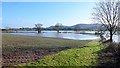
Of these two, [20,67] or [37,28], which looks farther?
[37,28]

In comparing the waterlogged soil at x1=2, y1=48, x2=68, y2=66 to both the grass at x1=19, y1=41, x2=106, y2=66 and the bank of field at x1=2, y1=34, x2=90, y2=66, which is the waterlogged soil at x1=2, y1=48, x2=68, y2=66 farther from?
the grass at x1=19, y1=41, x2=106, y2=66

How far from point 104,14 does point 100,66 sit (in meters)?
13.3

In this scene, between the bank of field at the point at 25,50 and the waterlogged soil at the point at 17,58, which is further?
the bank of field at the point at 25,50

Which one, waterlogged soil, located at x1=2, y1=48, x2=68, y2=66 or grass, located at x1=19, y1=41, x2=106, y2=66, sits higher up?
waterlogged soil, located at x1=2, y1=48, x2=68, y2=66

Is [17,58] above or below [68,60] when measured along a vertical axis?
above

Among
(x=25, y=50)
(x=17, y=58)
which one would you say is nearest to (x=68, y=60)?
(x=17, y=58)

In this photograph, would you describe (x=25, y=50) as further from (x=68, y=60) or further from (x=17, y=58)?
(x=68, y=60)

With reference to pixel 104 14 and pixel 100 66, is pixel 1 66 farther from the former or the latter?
pixel 104 14

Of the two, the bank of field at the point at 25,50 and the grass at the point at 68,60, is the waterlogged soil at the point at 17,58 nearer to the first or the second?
the bank of field at the point at 25,50

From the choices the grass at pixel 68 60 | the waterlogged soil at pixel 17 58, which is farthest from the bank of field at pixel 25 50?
the grass at pixel 68 60

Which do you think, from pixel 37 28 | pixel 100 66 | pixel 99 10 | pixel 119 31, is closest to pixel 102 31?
pixel 119 31

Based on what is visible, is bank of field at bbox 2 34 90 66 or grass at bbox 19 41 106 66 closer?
grass at bbox 19 41 106 66

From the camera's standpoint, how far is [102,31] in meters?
14.8

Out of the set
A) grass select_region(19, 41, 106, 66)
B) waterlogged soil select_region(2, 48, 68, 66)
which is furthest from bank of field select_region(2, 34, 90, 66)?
grass select_region(19, 41, 106, 66)
